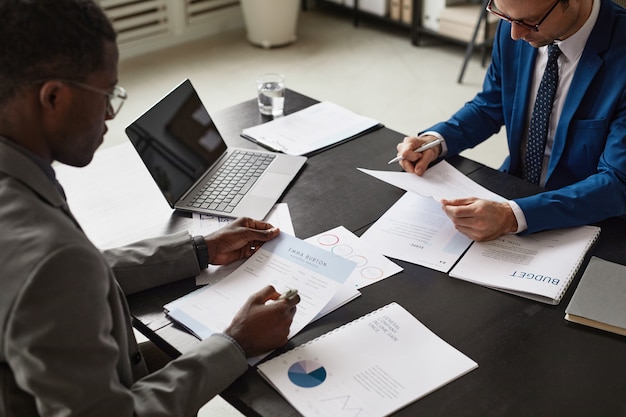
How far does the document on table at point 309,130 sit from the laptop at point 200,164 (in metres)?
0.08

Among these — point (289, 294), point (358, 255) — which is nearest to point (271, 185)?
point (358, 255)

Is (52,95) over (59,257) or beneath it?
over

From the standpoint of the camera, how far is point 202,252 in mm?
1486

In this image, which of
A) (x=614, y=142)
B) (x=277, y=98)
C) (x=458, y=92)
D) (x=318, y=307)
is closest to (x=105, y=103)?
(x=318, y=307)

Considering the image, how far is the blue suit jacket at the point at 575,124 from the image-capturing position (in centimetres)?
160

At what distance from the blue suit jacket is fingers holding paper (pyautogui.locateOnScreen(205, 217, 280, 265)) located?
0.58 m

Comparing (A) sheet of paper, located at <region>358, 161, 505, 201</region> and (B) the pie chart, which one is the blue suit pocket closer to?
(A) sheet of paper, located at <region>358, 161, 505, 201</region>

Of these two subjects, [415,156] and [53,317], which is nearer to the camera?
[53,317]

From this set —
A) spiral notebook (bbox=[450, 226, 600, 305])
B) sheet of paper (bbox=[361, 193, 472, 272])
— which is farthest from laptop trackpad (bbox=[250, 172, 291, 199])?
spiral notebook (bbox=[450, 226, 600, 305])

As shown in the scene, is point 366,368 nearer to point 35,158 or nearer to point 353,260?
point 353,260

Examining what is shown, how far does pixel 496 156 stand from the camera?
11.5 ft

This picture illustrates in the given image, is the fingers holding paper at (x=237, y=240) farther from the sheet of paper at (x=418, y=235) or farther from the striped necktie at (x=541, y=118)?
the striped necktie at (x=541, y=118)

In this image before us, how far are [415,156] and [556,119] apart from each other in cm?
41

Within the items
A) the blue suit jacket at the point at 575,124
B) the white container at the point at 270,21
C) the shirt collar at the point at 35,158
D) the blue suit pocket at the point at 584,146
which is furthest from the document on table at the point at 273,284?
the white container at the point at 270,21
